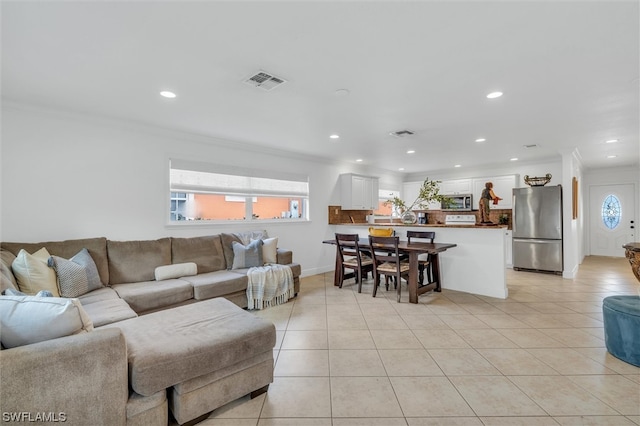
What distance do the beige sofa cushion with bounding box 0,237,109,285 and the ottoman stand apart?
1.44 meters

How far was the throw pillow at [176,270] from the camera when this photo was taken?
3.49 metres

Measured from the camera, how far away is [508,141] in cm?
470

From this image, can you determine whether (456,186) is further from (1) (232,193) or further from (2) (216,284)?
(2) (216,284)

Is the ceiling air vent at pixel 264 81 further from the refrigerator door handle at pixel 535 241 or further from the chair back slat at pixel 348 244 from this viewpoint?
the refrigerator door handle at pixel 535 241

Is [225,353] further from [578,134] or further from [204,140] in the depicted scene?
[578,134]

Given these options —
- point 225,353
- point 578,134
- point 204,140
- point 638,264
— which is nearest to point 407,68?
point 225,353

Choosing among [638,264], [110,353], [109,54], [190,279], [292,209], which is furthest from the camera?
[292,209]

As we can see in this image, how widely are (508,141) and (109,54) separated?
5258 millimetres

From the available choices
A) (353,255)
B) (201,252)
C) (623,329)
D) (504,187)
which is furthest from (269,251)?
(504,187)

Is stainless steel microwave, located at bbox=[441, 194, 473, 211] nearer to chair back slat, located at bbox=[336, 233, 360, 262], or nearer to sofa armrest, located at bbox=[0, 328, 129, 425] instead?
chair back slat, located at bbox=[336, 233, 360, 262]

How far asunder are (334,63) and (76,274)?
304 cm

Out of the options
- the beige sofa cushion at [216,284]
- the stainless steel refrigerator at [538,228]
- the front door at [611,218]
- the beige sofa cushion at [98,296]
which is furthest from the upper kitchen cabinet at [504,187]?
the beige sofa cushion at [98,296]

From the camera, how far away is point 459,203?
7402 millimetres

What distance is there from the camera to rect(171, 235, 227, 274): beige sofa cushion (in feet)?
12.5
